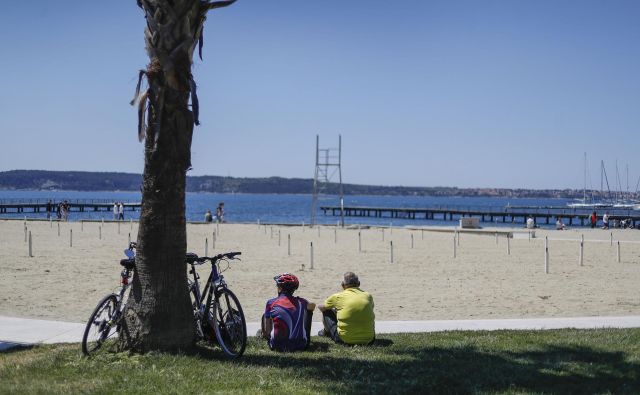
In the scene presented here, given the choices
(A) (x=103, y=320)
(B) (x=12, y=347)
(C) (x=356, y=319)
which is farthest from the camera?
(C) (x=356, y=319)

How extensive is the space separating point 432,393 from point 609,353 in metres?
Answer: 2.84

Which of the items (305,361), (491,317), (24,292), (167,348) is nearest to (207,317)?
(167,348)

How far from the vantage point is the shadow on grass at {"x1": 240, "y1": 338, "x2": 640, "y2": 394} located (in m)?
6.19

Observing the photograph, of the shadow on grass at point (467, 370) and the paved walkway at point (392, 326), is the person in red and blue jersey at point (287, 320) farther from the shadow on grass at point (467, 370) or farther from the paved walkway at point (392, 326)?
the paved walkway at point (392, 326)

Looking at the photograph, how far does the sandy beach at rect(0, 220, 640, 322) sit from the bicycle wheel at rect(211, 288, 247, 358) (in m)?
4.13

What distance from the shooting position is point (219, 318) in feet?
25.6

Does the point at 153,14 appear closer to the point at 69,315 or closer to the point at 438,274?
the point at 69,315

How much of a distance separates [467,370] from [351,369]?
118 cm

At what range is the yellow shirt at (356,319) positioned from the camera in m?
8.30

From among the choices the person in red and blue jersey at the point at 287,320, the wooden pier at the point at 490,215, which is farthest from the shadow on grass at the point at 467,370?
the wooden pier at the point at 490,215

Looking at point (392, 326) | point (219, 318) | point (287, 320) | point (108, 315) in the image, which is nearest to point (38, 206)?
point (392, 326)

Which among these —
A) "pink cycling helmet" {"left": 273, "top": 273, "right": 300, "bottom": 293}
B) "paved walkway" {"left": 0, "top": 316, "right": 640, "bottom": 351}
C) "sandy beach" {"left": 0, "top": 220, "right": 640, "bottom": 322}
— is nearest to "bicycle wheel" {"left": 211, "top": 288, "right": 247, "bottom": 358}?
"pink cycling helmet" {"left": 273, "top": 273, "right": 300, "bottom": 293}

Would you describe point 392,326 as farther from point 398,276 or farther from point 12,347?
point 398,276

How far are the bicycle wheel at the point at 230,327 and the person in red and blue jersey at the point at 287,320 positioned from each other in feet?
1.60
